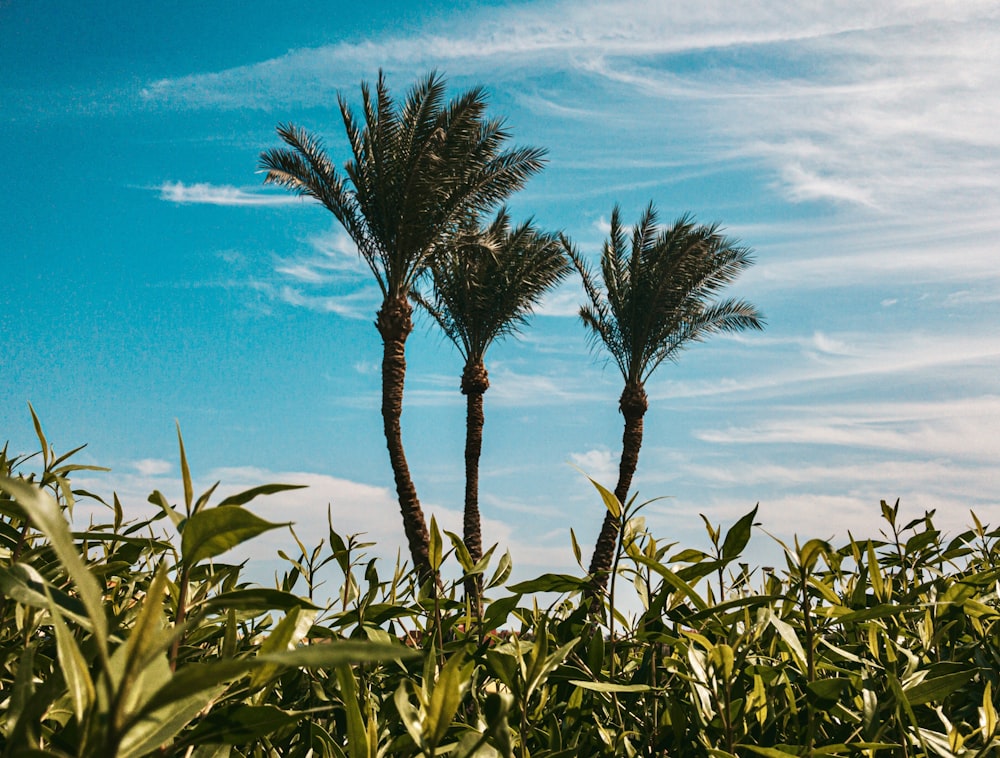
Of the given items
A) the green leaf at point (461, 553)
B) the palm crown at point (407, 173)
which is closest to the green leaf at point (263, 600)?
the green leaf at point (461, 553)

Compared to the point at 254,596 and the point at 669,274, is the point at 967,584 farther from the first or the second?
the point at 669,274

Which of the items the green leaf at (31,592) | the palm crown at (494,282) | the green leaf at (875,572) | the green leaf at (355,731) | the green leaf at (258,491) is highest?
the palm crown at (494,282)

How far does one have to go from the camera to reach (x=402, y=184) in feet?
50.5

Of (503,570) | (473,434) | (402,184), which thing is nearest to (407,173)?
(402,184)

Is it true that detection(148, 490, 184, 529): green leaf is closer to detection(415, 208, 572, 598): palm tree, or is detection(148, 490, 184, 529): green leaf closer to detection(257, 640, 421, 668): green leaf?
detection(257, 640, 421, 668): green leaf

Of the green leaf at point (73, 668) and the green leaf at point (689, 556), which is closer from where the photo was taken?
the green leaf at point (73, 668)

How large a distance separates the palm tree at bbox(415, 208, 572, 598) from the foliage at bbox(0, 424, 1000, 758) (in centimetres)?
1745

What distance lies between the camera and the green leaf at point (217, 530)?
465mm

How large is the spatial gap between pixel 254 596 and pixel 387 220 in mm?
15772

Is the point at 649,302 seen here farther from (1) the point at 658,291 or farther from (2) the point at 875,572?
(2) the point at 875,572

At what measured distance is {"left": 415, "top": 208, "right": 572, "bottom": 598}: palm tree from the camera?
18.8 meters

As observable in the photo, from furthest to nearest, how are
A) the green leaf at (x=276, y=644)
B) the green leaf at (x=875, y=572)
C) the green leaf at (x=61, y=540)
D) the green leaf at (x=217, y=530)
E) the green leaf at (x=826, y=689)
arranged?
the green leaf at (x=875, y=572), the green leaf at (x=826, y=689), the green leaf at (x=276, y=644), the green leaf at (x=217, y=530), the green leaf at (x=61, y=540)

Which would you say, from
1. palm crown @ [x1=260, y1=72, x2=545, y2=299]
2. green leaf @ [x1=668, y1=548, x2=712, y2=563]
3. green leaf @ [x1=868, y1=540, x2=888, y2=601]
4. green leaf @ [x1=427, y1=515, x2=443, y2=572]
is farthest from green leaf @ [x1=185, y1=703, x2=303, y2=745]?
palm crown @ [x1=260, y1=72, x2=545, y2=299]

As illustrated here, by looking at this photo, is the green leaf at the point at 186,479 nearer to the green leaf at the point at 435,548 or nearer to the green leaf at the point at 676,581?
the green leaf at the point at 435,548
